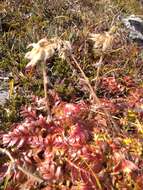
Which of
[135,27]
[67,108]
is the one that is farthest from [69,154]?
[135,27]

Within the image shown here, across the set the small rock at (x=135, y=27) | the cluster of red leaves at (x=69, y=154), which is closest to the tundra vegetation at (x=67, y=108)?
the cluster of red leaves at (x=69, y=154)

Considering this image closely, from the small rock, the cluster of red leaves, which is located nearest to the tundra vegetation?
the cluster of red leaves

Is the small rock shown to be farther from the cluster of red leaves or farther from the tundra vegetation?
the cluster of red leaves

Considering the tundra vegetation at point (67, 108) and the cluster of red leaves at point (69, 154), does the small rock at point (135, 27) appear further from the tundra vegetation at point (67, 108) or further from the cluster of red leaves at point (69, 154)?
the cluster of red leaves at point (69, 154)

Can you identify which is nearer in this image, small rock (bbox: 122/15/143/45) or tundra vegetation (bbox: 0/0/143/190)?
tundra vegetation (bbox: 0/0/143/190)

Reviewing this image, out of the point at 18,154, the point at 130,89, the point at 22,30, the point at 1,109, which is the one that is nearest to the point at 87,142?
the point at 18,154

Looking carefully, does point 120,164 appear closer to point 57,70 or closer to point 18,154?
point 18,154

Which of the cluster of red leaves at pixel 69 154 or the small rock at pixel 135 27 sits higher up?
the cluster of red leaves at pixel 69 154

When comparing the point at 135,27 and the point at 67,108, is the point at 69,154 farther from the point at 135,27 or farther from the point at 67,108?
the point at 135,27

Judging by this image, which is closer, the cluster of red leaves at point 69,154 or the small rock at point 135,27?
the cluster of red leaves at point 69,154
